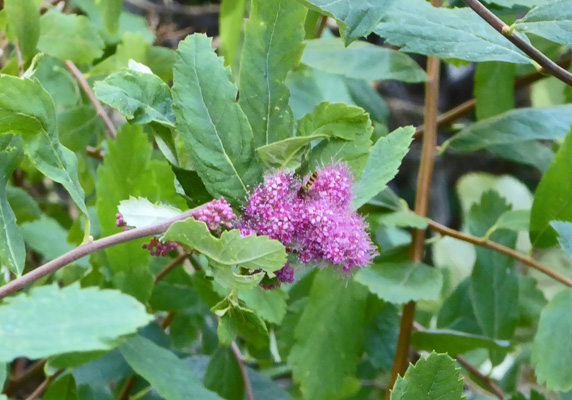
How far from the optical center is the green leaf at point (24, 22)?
0.61 metres

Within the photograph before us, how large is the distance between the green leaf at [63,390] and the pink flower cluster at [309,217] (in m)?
0.27

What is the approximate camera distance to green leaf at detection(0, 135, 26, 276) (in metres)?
0.45

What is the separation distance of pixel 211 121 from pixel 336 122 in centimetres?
9

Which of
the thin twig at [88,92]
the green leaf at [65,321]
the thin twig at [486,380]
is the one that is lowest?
the thin twig at [486,380]

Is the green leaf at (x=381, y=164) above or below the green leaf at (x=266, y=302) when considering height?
above

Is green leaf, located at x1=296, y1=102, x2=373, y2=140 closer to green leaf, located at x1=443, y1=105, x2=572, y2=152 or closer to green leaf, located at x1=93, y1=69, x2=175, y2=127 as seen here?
green leaf, located at x1=93, y1=69, x2=175, y2=127

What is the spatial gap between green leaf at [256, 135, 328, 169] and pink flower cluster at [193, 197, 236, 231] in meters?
0.05

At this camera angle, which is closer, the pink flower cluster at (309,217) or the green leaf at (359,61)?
the pink flower cluster at (309,217)

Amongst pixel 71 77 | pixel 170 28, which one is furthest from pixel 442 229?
pixel 170 28

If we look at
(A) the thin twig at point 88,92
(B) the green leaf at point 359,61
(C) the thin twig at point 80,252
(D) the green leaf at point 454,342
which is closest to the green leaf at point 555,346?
(D) the green leaf at point 454,342

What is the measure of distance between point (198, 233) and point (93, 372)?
0.31 metres

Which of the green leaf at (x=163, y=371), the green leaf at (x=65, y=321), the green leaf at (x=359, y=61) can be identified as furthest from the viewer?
the green leaf at (x=359, y=61)

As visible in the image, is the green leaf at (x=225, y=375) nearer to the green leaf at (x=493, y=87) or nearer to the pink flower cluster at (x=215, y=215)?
the pink flower cluster at (x=215, y=215)

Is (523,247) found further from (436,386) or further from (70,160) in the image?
(70,160)
